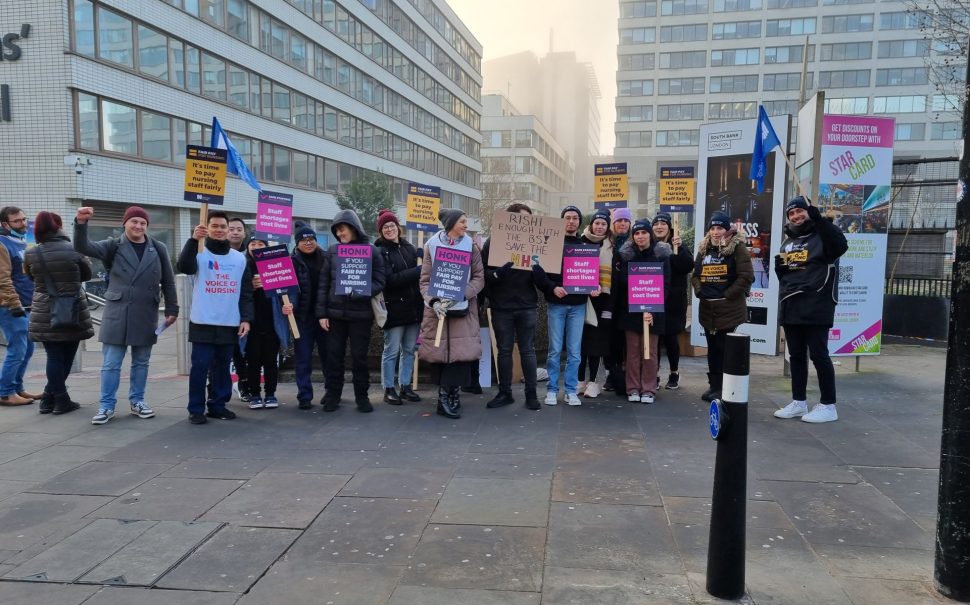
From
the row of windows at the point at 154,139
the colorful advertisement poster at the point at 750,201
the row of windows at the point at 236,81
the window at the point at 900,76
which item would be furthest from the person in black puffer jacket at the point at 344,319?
the window at the point at 900,76

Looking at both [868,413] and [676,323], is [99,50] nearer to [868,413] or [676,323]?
[676,323]

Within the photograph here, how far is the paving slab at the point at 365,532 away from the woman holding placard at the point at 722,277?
4.07 metres

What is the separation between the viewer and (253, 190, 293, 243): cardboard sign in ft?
35.2

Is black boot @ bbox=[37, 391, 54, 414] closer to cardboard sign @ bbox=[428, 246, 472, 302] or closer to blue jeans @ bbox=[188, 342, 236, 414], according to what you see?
blue jeans @ bbox=[188, 342, 236, 414]

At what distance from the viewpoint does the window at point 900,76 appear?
69.4m

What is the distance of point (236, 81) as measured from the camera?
31453 millimetres

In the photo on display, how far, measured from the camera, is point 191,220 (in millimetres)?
28094

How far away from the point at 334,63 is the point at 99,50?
19.4 meters

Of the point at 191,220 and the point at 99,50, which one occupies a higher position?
the point at 99,50

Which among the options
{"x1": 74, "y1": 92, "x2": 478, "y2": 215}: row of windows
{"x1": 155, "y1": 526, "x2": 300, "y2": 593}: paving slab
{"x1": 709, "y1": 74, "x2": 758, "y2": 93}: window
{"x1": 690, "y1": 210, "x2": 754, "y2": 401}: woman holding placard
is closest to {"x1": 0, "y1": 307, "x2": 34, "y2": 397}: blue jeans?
{"x1": 155, "y1": 526, "x2": 300, "y2": 593}: paving slab

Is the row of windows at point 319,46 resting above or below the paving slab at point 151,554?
above

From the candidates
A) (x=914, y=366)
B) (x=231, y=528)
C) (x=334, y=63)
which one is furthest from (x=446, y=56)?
(x=231, y=528)

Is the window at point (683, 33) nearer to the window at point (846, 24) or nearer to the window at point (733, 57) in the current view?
the window at point (733, 57)

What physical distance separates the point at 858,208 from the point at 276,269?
Answer: 6.97 m
